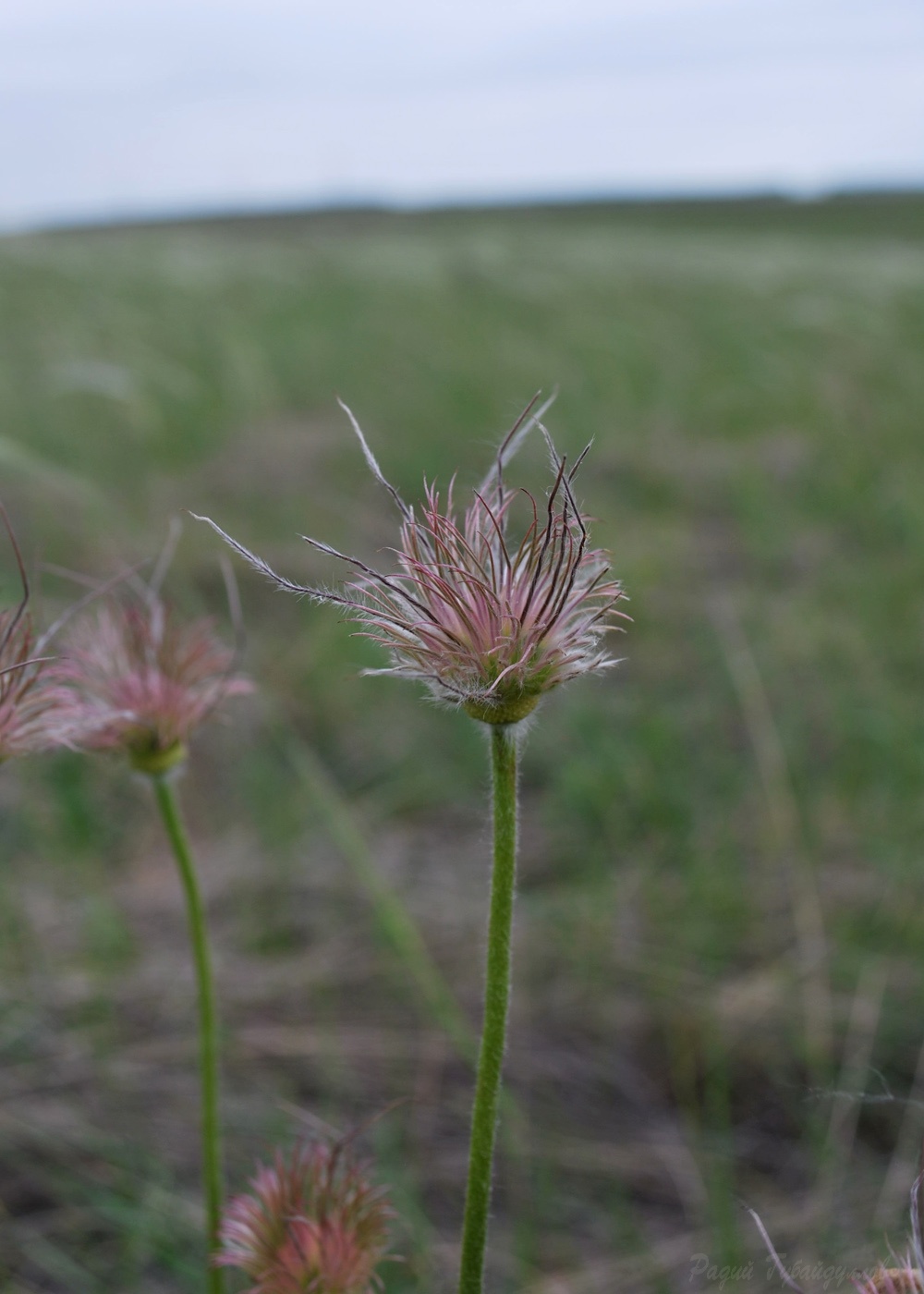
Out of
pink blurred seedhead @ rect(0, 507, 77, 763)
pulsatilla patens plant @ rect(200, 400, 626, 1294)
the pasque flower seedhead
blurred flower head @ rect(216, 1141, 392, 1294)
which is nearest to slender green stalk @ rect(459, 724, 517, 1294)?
pulsatilla patens plant @ rect(200, 400, 626, 1294)

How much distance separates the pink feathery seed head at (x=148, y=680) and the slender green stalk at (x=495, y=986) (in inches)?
17.5

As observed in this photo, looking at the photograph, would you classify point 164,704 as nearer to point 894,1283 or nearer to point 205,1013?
point 205,1013

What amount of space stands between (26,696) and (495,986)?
0.52m

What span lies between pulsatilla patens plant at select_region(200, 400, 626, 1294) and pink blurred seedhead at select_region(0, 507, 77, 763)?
294 millimetres

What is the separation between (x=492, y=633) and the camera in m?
0.88

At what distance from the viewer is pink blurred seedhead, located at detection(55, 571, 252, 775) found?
3.89ft

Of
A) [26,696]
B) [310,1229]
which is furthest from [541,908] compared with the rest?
[26,696]

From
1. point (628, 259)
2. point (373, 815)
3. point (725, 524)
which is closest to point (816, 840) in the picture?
point (373, 815)

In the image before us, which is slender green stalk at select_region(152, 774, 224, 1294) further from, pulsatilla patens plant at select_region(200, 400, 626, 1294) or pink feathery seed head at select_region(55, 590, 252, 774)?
pulsatilla patens plant at select_region(200, 400, 626, 1294)

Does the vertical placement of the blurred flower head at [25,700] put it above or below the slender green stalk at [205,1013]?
above

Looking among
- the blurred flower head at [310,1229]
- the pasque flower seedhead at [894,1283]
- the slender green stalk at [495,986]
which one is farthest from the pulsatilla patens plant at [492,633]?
the pasque flower seedhead at [894,1283]

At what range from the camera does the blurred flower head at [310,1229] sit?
98cm

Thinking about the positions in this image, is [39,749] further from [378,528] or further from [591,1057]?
[378,528]

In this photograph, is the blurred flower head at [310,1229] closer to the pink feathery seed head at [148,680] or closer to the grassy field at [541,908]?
the grassy field at [541,908]
